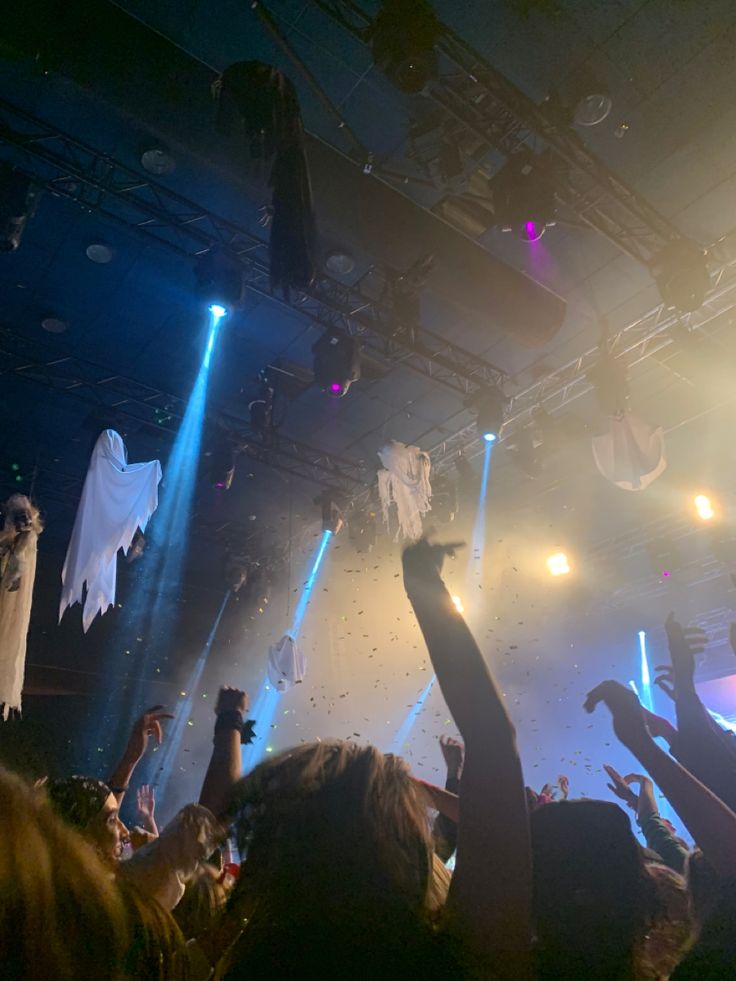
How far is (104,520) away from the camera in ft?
19.8

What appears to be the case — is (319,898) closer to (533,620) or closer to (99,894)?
(99,894)

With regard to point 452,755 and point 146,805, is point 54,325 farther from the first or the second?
point 452,755

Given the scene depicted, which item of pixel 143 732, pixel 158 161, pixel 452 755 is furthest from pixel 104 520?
pixel 452 755

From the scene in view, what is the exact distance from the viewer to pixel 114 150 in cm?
553

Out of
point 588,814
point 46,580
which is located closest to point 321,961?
point 588,814

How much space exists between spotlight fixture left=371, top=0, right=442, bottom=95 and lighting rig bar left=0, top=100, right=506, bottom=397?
178 cm

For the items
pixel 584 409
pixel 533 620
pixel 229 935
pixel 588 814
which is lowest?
pixel 229 935

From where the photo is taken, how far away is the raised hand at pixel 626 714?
1.83 m

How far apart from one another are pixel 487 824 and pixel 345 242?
5.48 m

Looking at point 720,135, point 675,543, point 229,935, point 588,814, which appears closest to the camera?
point 229,935

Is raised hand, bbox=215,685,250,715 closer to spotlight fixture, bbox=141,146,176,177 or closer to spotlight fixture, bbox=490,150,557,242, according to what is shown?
spotlight fixture, bbox=490,150,557,242

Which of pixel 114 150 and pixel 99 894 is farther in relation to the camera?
pixel 114 150

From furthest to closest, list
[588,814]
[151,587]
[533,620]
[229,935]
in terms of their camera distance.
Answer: [533,620]
[151,587]
[588,814]
[229,935]

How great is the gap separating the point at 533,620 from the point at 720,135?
10.5 m
